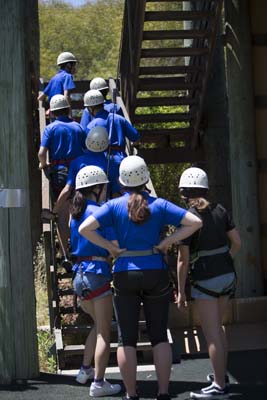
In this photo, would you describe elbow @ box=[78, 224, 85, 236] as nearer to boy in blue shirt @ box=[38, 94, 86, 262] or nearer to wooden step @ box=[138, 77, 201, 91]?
Answer: boy in blue shirt @ box=[38, 94, 86, 262]

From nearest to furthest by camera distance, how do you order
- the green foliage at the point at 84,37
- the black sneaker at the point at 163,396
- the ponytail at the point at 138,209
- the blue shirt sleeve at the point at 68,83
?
the ponytail at the point at 138,209, the black sneaker at the point at 163,396, the blue shirt sleeve at the point at 68,83, the green foliage at the point at 84,37

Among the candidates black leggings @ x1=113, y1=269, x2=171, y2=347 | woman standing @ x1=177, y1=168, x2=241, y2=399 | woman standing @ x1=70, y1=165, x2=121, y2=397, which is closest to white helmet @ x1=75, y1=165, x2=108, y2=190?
woman standing @ x1=70, y1=165, x2=121, y2=397

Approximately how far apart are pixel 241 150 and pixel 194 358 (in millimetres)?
3095

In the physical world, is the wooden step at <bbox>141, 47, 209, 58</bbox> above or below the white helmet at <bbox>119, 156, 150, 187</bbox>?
above

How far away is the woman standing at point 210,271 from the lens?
7367 millimetres

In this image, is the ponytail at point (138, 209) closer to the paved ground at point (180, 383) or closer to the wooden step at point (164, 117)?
the paved ground at point (180, 383)

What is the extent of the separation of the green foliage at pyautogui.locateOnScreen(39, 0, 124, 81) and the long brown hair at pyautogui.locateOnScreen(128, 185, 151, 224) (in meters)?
34.2

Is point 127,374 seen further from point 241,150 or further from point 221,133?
point 221,133

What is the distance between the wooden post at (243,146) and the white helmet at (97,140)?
2.51 meters

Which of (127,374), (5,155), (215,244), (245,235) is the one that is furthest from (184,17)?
(127,374)

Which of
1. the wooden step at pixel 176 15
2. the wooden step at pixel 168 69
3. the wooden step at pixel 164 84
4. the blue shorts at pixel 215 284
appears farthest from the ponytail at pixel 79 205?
the wooden step at pixel 164 84

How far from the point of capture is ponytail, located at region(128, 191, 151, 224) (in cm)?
686

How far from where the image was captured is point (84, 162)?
364 inches

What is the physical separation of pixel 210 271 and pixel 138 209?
93 centimetres
